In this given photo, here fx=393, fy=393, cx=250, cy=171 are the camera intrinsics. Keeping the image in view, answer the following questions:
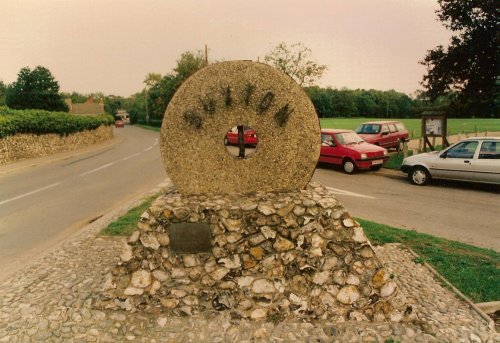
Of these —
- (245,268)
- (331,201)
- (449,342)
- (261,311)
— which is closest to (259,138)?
(331,201)

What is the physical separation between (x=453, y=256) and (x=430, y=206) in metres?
3.49

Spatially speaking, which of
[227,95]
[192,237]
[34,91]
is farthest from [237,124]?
[34,91]

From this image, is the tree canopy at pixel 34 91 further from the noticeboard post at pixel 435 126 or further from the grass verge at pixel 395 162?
the noticeboard post at pixel 435 126

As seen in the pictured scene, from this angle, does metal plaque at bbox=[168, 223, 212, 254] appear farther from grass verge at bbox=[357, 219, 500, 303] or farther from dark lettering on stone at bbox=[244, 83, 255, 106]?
grass verge at bbox=[357, 219, 500, 303]

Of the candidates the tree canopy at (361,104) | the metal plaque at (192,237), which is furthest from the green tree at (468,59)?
the tree canopy at (361,104)

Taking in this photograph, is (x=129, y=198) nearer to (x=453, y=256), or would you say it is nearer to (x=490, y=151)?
(x=453, y=256)

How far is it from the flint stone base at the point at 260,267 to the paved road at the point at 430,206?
11.3 feet

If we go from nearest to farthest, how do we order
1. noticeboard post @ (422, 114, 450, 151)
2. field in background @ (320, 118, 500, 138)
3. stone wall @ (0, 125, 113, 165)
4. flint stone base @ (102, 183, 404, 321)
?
flint stone base @ (102, 183, 404, 321) → noticeboard post @ (422, 114, 450, 151) → stone wall @ (0, 125, 113, 165) → field in background @ (320, 118, 500, 138)

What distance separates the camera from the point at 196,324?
4.22m

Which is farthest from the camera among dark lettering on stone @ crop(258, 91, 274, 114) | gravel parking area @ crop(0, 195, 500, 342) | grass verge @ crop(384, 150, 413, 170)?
grass verge @ crop(384, 150, 413, 170)

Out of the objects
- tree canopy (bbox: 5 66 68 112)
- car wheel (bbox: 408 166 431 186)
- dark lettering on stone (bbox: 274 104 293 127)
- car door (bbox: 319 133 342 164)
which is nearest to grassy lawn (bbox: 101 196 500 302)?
dark lettering on stone (bbox: 274 104 293 127)

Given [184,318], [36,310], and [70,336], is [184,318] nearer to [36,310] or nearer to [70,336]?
[70,336]

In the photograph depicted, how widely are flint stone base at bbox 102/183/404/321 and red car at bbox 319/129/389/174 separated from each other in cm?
957

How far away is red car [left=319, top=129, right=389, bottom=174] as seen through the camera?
13602 millimetres
